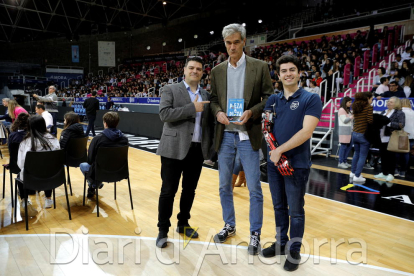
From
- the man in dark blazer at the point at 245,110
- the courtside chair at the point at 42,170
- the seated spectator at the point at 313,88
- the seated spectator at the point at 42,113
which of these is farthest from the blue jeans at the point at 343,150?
the seated spectator at the point at 42,113

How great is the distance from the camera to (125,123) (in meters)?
11.4

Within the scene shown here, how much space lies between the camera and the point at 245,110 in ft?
7.95

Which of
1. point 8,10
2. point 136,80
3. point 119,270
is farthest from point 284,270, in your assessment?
point 8,10

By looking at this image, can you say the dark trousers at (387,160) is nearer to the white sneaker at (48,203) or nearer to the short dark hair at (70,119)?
the short dark hair at (70,119)

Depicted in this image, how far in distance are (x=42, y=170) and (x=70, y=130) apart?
1.36m

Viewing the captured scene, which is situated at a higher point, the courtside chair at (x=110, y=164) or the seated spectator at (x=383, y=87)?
the seated spectator at (x=383, y=87)

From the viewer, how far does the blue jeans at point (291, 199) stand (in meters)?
2.21

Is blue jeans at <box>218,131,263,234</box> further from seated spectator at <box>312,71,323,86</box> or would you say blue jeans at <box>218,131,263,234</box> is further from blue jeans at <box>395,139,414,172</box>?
seated spectator at <box>312,71,323,86</box>

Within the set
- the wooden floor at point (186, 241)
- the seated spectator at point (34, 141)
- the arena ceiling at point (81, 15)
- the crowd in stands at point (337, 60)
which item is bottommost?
the wooden floor at point (186, 241)

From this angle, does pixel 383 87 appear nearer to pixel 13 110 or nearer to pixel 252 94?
pixel 252 94

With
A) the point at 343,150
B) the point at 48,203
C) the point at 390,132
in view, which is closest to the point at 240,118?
the point at 48,203

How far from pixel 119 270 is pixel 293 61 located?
203cm

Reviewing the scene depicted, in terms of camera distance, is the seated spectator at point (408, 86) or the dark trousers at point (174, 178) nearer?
the dark trousers at point (174, 178)

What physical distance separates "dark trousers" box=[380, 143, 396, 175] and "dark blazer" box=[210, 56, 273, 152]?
3.92 m
